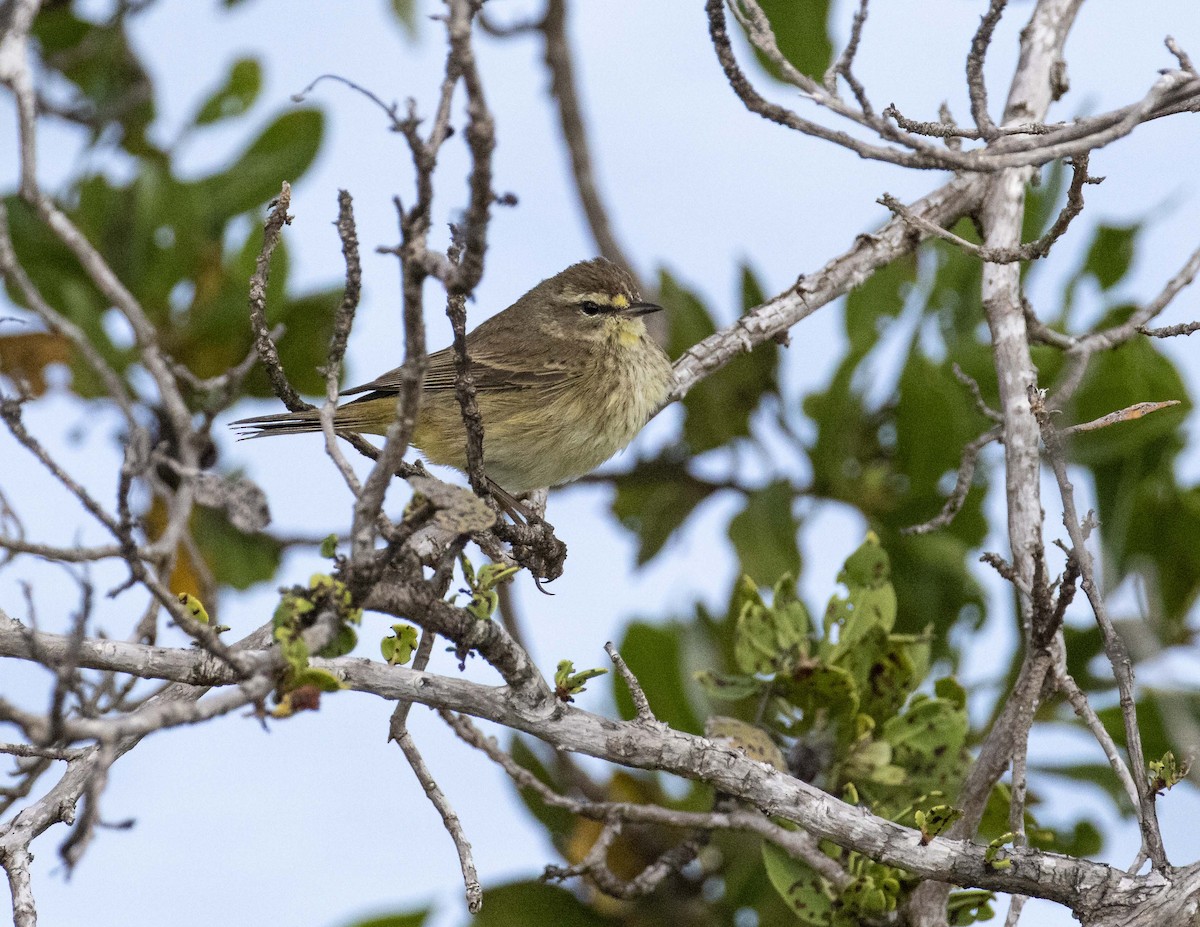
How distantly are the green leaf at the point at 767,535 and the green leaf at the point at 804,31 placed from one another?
1.61m

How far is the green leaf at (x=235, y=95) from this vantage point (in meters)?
5.88

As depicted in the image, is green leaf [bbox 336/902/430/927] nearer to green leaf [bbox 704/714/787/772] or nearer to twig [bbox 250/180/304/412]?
green leaf [bbox 704/714/787/772]

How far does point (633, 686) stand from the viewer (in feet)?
9.33

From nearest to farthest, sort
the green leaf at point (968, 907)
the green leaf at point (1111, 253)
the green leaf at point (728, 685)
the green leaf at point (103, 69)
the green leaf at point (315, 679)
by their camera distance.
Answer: the green leaf at point (315, 679) → the green leaf at point (968, 907) → the green leaf at point (728, 685) → the green leaf at point (1111, 253) → the green leaf at point (103, 69)

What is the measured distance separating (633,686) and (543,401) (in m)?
2.40

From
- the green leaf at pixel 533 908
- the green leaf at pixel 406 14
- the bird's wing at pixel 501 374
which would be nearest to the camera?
the green leaf at pixel 533 908

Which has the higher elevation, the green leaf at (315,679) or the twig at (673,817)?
the green leaf at (315,679)

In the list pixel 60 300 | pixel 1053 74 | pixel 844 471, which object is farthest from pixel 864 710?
pixel 60 300

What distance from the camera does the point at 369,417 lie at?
5.04m

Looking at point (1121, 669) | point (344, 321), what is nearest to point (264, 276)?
Result: point (344, 321)

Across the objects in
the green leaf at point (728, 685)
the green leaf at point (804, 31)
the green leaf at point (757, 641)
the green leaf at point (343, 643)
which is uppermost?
the green leaf at point (804, 31)

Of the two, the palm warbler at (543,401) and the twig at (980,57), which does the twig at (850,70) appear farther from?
the palm warbler at (543,401)

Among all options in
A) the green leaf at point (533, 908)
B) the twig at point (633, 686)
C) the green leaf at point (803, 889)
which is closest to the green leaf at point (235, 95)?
the green leaf at point (533, 908)

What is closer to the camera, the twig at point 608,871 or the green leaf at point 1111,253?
the twig at point 608,871
